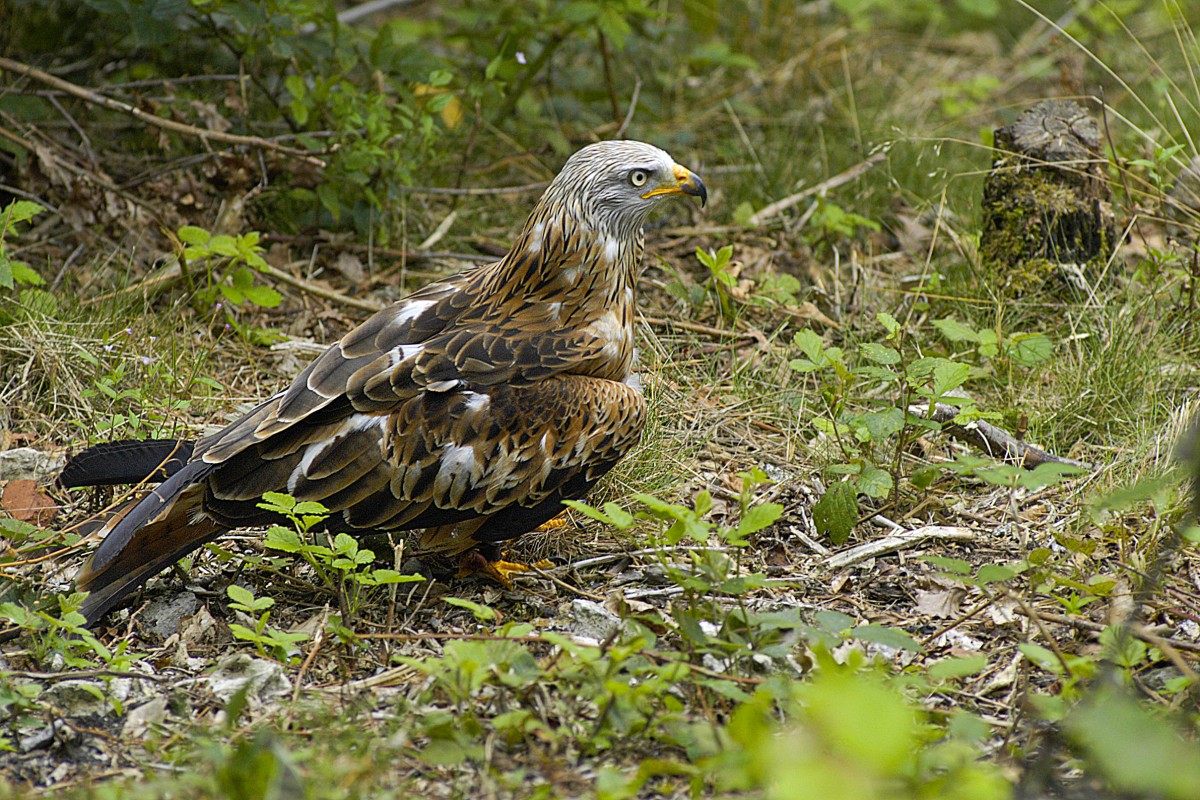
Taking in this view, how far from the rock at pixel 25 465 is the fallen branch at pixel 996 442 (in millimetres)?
3273

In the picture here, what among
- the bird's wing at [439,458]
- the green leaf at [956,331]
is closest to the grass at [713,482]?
the green leaf at [956,331]

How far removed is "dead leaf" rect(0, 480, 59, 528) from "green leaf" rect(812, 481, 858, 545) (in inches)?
106

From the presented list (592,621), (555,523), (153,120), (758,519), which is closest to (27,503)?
(555,523)

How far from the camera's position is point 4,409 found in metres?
4.57

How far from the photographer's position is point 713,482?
4520 mm

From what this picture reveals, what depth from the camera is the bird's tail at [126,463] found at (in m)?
3.74

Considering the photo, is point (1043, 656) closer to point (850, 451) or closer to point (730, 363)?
point (850, 451)

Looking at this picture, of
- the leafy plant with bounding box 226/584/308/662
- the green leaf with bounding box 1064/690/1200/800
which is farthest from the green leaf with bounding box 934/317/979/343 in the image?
the leafy plant with bounding box 226/584/308/662

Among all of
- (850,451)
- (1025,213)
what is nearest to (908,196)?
(1025,213)

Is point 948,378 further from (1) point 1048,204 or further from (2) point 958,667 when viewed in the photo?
(1) point 1048,204

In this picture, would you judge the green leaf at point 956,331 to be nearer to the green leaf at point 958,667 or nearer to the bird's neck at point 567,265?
the bird's neck at point 567,265

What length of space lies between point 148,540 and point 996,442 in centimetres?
314

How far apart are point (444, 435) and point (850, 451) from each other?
1.58 m

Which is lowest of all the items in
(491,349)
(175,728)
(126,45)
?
(175,728)
